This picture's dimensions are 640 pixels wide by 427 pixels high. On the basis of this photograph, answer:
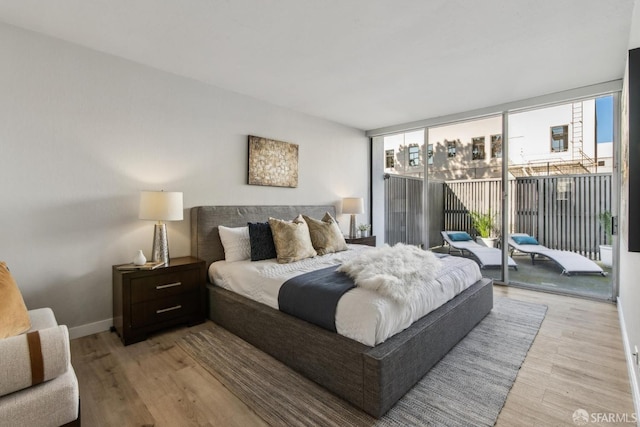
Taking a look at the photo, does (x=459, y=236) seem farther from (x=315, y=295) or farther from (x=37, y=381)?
(x=37, y=381)

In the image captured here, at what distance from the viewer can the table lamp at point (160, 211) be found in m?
2.69

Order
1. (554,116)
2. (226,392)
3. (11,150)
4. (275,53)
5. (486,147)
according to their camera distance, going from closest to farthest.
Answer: (226,392), (11,150), (275,53), (554,116), (486,147)

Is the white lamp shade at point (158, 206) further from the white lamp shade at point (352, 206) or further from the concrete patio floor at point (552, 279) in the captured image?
the concrete patio floor at point (552, 279)

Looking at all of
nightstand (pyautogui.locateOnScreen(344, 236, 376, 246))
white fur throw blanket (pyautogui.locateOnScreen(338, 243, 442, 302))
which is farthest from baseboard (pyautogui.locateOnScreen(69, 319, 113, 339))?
nightstand (pyautogui.locateOnScreen(344, 236, 376, 246))

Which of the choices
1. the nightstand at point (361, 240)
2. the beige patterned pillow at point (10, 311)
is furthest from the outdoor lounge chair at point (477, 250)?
the beige patterned pillow at point (10, 311)

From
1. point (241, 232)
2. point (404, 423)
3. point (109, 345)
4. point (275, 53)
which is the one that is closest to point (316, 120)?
point (275, 53)

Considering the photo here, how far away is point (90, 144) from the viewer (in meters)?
2.71

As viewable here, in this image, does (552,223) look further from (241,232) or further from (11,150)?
(11,150)

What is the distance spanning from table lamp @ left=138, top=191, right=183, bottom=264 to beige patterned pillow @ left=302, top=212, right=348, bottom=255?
1.43 meters

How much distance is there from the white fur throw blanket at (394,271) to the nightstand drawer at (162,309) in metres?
1.58

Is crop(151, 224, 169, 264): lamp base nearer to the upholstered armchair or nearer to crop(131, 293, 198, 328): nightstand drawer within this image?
crop(131, 293, 198, 328): nightstand drawer

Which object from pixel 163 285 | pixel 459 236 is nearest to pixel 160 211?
pixel 163 285

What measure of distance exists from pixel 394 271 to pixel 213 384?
144cm

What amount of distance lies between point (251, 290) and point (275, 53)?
7.05 feet
